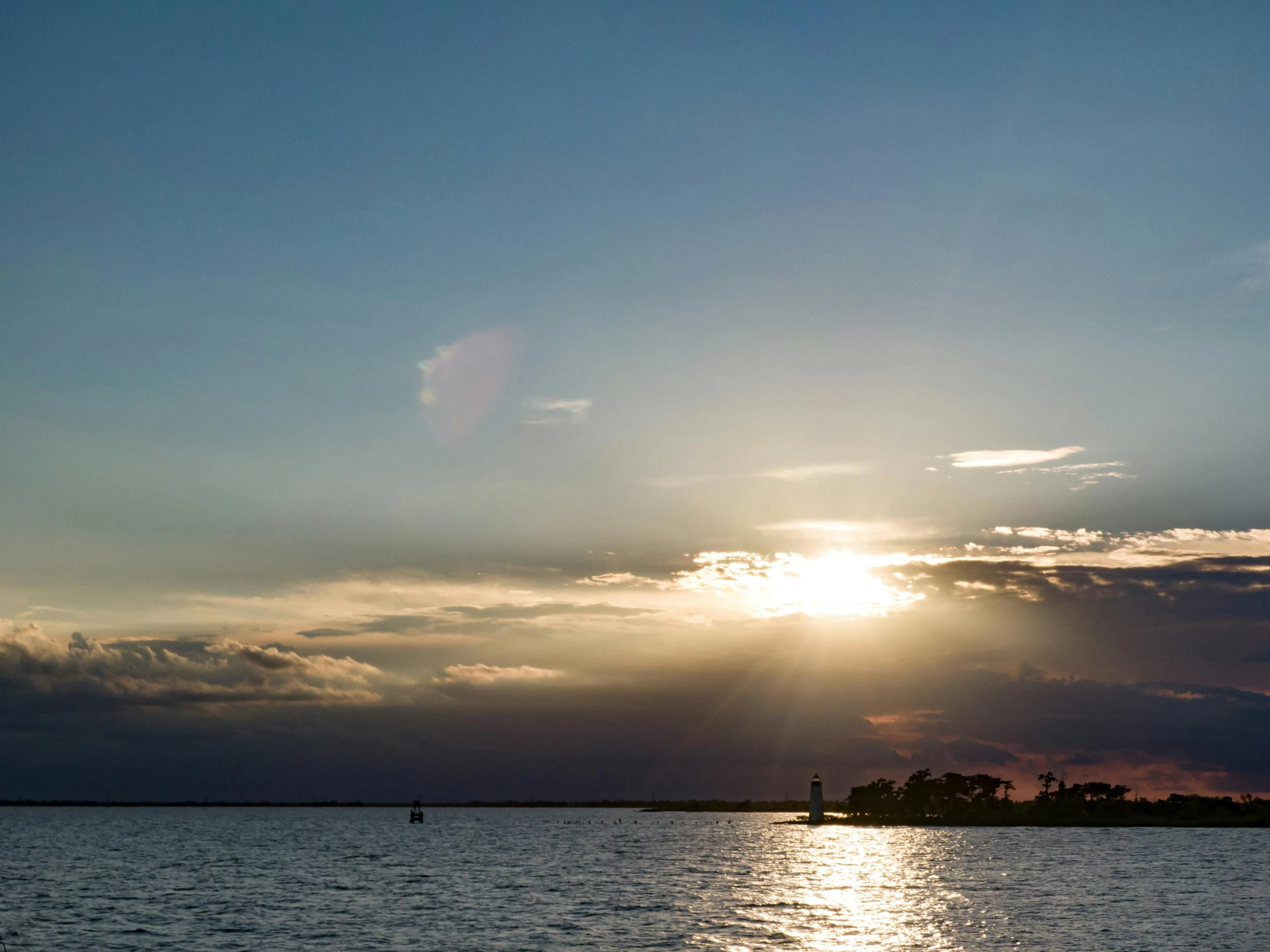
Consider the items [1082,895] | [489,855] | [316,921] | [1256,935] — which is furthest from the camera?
[489,855]

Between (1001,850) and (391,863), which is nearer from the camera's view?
(391,863)

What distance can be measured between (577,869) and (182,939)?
76459 mm

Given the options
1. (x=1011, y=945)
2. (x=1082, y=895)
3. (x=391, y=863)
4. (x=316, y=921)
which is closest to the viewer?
(x=1011, y=945)

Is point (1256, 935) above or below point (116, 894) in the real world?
above

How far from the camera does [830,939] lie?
2968 inches

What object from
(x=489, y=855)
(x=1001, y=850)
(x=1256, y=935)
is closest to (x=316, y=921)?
(x=1256, y=935)

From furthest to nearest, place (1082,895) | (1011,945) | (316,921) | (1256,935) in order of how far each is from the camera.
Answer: (1082,895)
(316,921)
(1256,935)
(1011,945)

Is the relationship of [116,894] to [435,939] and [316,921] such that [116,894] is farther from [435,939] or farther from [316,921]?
[435,939]

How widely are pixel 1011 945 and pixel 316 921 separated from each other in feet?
170

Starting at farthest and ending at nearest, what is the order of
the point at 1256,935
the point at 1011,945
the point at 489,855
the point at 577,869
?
the point at 489,855
the point at 577,869
the point at 1256,935
the point at 1011,945

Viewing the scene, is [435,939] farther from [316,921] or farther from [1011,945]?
[1011,945]

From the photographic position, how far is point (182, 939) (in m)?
74.2

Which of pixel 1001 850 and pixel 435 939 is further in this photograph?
pixel 1001 850

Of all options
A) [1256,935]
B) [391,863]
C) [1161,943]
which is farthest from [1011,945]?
[391,863]
